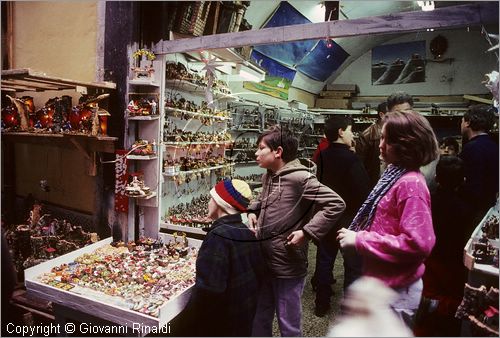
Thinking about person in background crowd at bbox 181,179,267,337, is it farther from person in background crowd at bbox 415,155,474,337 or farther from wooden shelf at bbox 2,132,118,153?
wooden shelf at bbox 2,132,118,153

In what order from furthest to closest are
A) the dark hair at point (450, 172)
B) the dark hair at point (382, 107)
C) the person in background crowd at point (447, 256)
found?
the dark hair at point (382, 107) < the dark hair at point (450, 172) < the person in background crowd at point (447, 256)

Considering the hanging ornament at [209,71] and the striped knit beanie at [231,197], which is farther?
the hanging ornament at [209,71]

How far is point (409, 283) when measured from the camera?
1.63 meters

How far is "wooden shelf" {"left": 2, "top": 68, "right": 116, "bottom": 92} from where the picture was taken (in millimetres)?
3027

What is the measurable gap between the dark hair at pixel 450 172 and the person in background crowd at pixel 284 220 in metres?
0.69

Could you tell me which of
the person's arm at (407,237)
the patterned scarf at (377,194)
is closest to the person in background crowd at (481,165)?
the patterned scarf at (377,194)

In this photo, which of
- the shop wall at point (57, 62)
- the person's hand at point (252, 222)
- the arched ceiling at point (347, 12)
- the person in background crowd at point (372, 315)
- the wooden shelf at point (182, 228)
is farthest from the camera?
the arched ceiling at point (347, 12)

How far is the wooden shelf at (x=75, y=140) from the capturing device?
11.9 ft

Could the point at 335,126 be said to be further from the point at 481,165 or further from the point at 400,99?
the point at 481,165

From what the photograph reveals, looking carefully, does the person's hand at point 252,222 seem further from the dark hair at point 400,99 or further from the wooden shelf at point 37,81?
the wooden shelf at point 37,81

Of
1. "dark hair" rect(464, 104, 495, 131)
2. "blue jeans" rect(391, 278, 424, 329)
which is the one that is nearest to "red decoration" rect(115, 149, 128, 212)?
"blue jeans" rect(391, 278, 424, 329)

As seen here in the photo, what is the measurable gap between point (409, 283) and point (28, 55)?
18.0ft

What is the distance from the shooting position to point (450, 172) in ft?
7.50

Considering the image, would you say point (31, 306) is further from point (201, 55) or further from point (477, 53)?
point (477, 53)
